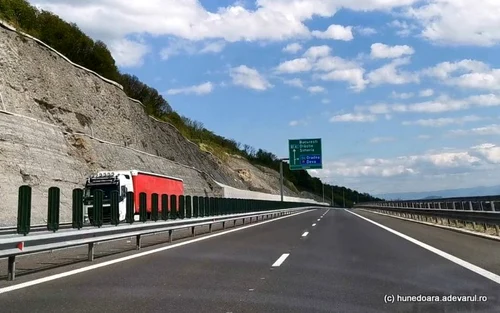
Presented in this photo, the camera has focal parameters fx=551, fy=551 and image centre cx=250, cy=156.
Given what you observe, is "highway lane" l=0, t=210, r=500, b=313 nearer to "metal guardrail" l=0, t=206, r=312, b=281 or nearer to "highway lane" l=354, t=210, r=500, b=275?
"highway lane" l=354, t=210, r=500, b=275

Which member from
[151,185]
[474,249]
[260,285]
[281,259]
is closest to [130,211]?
[281,259]

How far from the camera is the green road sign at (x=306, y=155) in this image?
196 ft

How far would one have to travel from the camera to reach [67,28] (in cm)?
5931

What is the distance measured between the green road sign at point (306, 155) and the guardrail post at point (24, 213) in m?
49.2

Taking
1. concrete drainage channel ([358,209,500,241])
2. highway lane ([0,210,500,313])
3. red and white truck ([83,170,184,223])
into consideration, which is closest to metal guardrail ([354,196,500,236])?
concrete drainage channel ([358,209,500,241])

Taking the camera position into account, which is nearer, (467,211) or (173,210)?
(467,211)

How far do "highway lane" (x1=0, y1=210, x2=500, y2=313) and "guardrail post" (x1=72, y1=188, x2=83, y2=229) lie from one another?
1746 mm

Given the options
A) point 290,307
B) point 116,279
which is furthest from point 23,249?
point 290,307

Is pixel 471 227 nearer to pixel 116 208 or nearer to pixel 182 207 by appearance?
pixel 182 207

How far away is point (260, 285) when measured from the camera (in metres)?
9.64

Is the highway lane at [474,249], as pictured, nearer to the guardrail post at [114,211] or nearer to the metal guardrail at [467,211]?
the metal guardrail at [467,211]

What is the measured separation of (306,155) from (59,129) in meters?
27.6

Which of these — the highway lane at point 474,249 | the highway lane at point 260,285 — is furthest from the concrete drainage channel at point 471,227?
the highway lane at point 260,285

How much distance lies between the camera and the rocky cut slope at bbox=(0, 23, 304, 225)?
3416 centimetres
